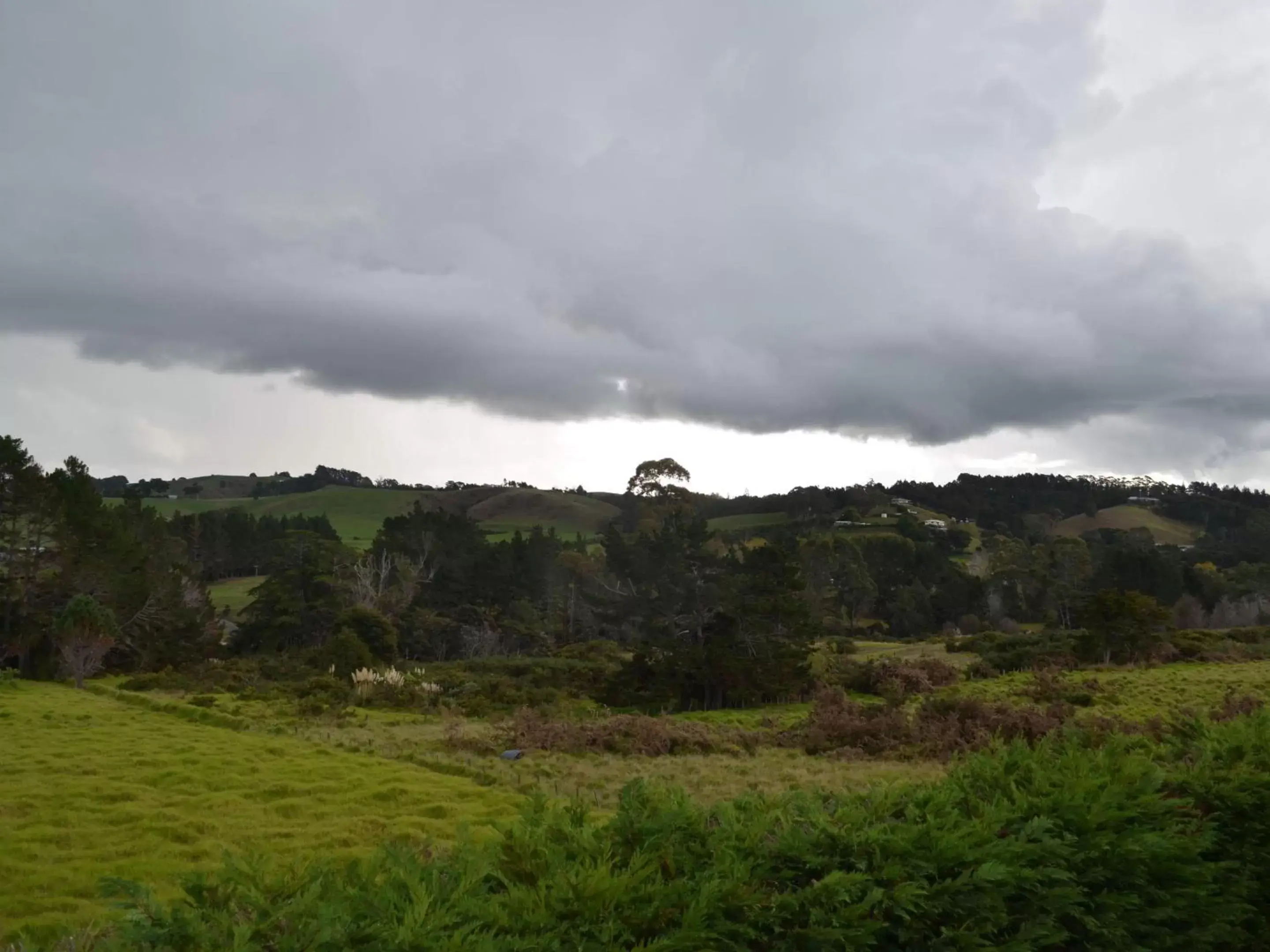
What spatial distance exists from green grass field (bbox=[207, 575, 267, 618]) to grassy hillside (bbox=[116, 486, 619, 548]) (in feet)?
63.5

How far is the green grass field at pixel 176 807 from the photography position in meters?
9.20

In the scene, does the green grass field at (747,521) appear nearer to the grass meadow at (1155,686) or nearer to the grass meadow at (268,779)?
the grass meadow at (1155,686)

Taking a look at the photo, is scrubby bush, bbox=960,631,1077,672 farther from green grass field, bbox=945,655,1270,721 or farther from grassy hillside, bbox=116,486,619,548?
grassy hillside, bbox=116,486,619,548

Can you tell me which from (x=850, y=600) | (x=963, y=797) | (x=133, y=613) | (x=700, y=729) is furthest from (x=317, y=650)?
(x=850, y=600)

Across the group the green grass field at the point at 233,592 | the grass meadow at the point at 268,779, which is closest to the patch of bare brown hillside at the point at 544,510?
the green grass field at the point at 233,592

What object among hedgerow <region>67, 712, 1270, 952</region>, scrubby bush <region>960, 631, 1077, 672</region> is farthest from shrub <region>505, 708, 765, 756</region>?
scrubby bush <region>960, 631, 1077, 672</region>

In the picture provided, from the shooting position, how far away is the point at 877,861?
4.21m

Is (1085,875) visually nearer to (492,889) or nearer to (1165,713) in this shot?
(492,889)

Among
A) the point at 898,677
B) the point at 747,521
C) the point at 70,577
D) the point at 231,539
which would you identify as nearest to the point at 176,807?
the point at 898,677

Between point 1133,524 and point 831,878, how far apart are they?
13438cm

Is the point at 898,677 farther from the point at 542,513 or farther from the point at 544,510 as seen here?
the point at 544,510

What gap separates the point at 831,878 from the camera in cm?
389

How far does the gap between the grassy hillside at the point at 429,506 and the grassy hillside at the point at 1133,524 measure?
220ft

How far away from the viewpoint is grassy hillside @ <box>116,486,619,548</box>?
113 meters
